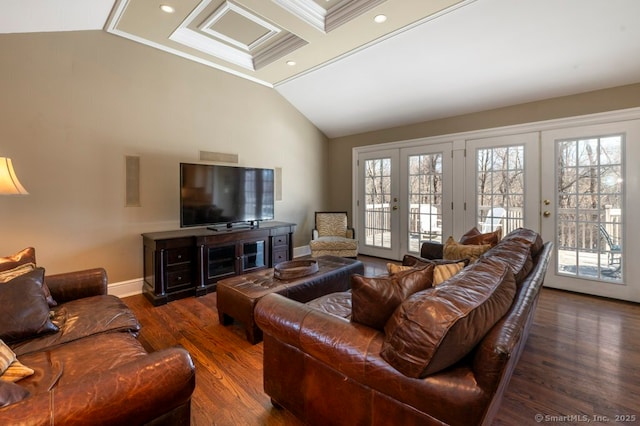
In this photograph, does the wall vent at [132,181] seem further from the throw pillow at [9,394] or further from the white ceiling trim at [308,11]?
the throw pillow at [9,394]

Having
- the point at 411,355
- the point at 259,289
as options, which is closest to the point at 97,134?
the point at 259,289

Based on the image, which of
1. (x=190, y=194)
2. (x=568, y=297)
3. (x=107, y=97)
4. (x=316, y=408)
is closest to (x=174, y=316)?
(x=190, y=194)

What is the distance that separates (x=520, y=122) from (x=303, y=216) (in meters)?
3.77

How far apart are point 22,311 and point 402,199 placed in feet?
16.0

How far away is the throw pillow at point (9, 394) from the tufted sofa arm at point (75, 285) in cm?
142

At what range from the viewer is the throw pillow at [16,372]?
125cm

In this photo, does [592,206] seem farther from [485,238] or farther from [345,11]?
[345,11]

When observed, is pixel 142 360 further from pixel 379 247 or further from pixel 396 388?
pixel 379 247

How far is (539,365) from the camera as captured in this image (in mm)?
2250

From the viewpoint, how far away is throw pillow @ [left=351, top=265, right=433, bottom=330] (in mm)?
1364

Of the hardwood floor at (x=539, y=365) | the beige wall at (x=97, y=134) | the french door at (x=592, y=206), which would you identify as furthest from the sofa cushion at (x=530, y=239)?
the beige wall at (x=97, y=134)

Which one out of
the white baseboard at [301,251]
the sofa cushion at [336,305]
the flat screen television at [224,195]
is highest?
the flat screen television at [224,195]

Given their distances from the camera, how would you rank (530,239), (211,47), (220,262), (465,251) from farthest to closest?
(220,262), (211,47), (465,251), (530,239)

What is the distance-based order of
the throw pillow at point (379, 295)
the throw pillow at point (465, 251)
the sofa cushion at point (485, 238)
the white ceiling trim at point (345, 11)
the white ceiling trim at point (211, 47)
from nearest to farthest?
the throw pillow at point (379, 295)
the throw pillow at point (465, 251)
the sofa cushion at point (485, 238)
the white ceiling trim at point (345, 11)
the white ceiling trim at point (211, 47)
